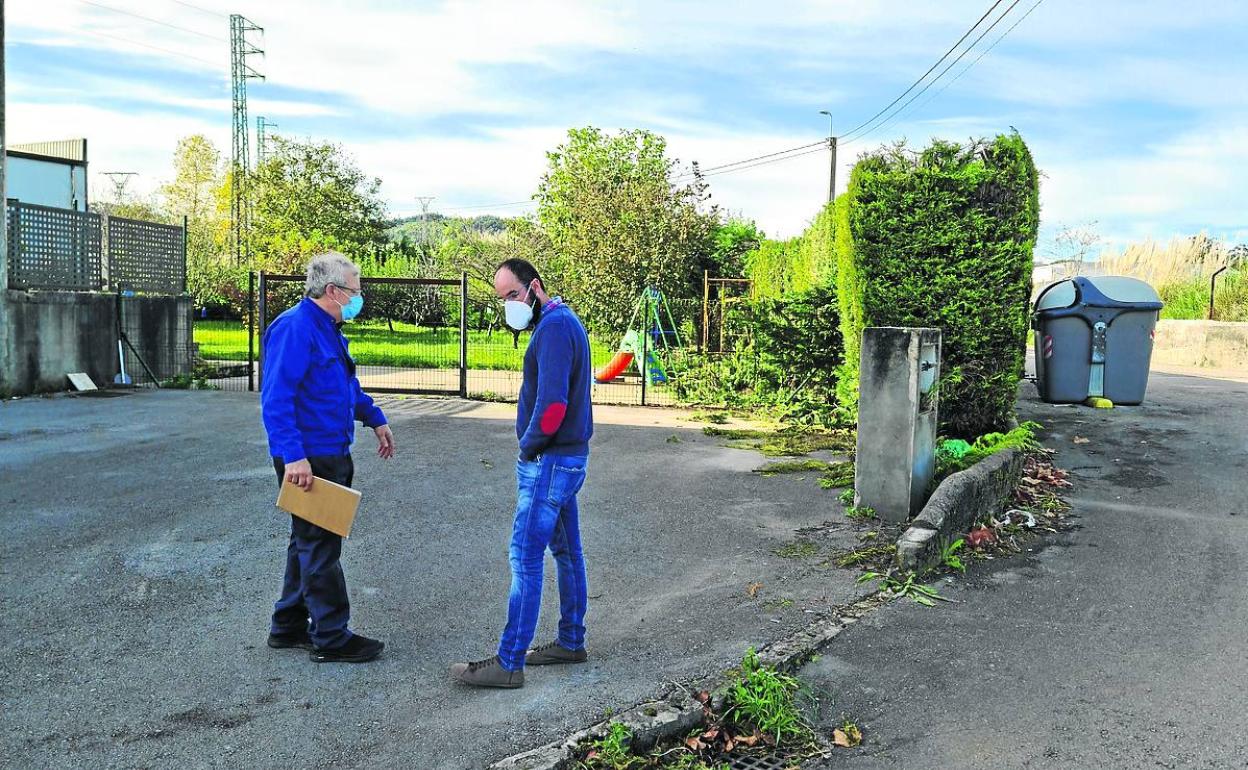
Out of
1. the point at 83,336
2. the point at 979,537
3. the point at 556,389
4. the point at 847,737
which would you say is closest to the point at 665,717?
the point at 847,737

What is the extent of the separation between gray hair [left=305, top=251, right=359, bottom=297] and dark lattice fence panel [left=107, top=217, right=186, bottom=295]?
13121mm

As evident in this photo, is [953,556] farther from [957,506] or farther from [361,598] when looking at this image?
[361,598]

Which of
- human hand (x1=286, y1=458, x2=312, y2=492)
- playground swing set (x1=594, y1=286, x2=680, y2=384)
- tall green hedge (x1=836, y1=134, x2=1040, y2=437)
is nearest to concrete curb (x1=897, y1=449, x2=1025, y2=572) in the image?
tall green hedge (x1=836, y1=134, x2=1040, y2=437)

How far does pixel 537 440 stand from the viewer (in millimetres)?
4266

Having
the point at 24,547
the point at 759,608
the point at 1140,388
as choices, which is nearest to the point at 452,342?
the point at 1140,388

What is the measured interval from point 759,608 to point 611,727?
1.79 metres

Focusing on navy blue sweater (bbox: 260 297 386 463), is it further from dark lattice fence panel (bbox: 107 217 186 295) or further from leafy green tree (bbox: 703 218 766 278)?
leafy green tree (bbox: 703 218 766 278)

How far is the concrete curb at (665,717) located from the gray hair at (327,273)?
229 cm

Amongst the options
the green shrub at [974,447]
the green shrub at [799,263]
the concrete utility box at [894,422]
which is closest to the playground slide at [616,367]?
the green shrub at [799,263]

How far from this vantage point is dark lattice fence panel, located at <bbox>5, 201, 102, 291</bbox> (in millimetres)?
14578

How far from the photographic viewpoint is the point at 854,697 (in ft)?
14.2

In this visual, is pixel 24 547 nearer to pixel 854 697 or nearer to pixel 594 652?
pixel 594 652

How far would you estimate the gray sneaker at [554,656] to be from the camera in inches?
181

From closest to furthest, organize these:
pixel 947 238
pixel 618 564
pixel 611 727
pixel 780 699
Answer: pixel 611 727 < pixel 780 699 < pixel 618 564 < pixel 947 238
